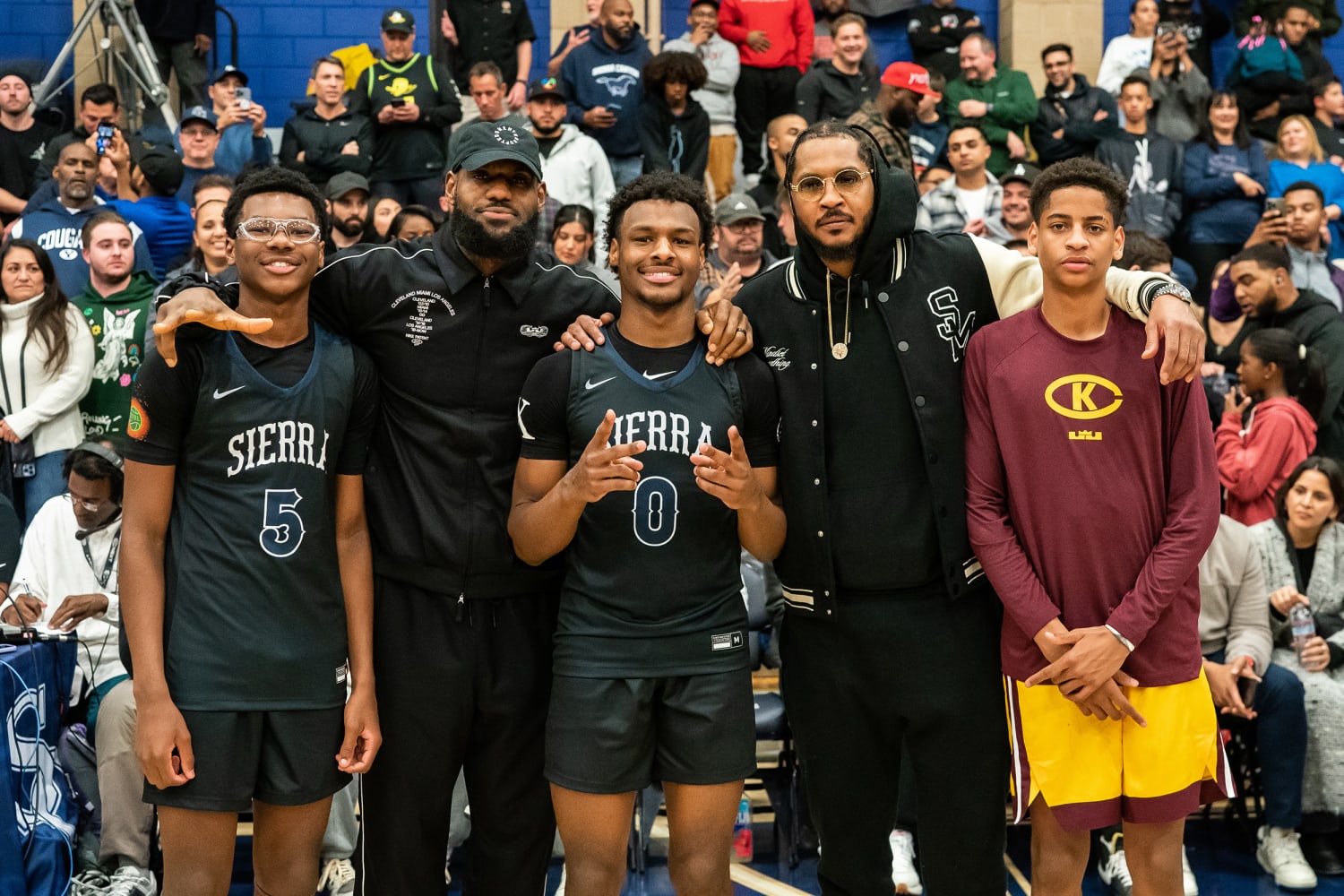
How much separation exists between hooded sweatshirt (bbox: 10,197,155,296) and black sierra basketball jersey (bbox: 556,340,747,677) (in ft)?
17.3

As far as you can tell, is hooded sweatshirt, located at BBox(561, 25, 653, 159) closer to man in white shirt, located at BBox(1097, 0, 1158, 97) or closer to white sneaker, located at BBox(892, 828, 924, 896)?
man in white shirt, located at BBox(1097, 0, 1158, 97)

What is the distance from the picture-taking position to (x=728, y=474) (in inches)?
135

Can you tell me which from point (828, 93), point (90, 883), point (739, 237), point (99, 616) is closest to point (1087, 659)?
point (90, 883)

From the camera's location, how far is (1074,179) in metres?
3.70

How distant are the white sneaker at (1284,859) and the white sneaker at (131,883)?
444 centimetres

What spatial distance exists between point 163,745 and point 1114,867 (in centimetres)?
374

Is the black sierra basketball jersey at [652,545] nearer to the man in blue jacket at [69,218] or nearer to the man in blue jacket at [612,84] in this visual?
the man in blue jacket at [69,218]

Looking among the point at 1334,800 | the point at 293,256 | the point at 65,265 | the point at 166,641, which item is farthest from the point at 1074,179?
the point at 65,265

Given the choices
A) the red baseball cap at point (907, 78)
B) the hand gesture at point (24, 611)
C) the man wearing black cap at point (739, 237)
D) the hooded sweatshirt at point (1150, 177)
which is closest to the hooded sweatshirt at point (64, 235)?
the hand gesture at point (24, 611)

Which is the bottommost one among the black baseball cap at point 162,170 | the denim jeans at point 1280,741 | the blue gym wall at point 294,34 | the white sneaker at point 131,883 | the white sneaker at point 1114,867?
the white sneaker at point 1114,867

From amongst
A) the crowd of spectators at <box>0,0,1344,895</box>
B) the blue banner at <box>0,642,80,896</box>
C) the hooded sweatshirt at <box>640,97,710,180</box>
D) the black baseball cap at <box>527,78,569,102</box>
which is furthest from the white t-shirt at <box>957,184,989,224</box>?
the blue banner at <box>0,642,80,896</box>

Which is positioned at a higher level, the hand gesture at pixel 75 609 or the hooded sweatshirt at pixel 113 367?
the hooded sweatshirt at pixel 113 367

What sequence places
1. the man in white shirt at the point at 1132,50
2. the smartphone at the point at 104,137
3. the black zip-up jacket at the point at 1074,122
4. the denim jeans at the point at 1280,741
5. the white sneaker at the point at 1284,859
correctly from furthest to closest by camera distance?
the man in white shirt at the point at 1132,50 < the black zip-up jacket at the point at 1074,122 < the smartphone at the point at 104,137 < the denim jeans at the point at 1280,741 < the white sneaker at the point at 1284,859

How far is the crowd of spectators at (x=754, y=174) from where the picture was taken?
6.22 m
